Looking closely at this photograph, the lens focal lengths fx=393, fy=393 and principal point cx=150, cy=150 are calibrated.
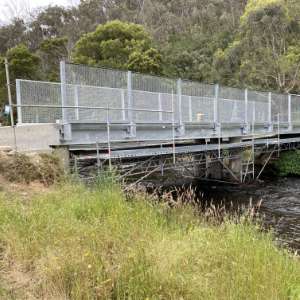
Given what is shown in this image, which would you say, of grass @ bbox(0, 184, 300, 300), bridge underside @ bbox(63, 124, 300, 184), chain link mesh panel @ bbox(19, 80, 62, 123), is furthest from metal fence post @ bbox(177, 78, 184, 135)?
grass @ bbox(0, 184, 300, 300)

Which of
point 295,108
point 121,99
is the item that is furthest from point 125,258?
point 295,108

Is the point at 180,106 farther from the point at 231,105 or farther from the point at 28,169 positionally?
the point at 28,169

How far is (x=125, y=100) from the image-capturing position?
10.9 metres

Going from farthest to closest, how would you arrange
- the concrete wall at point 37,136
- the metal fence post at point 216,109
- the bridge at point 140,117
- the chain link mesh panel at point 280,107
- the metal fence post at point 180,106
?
the chain link mesh panel at point 280,107
the metal fence post at point 216,109
the metal fence post at point 180,106
the bridge at point 140,117
the concrete wall at point 37,136

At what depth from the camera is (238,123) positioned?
15992mm

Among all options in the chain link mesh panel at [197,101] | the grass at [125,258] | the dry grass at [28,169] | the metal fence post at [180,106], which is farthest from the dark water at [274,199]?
the dry grass at [28,169]

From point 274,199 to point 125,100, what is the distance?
7.21 metres

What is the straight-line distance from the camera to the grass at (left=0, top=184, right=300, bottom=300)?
11.7 ft

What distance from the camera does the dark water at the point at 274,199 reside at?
10.0 meters

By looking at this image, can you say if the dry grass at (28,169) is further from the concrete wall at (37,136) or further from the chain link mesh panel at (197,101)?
the chain link mesh panel at (197,101)

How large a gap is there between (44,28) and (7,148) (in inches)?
1893

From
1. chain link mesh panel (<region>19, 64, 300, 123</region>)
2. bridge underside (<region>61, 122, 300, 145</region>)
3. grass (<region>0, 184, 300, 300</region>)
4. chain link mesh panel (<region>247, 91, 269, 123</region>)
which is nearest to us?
grass (<region>0, 184, 300, 300</region>)

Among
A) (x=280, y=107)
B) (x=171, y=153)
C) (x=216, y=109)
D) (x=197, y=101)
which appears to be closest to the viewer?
(x=171, y=153)

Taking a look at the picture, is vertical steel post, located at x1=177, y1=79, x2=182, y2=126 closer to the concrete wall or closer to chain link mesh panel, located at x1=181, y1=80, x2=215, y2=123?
chain link mesh panel, located at x1=181, y1=80, x2=215, y2=123
